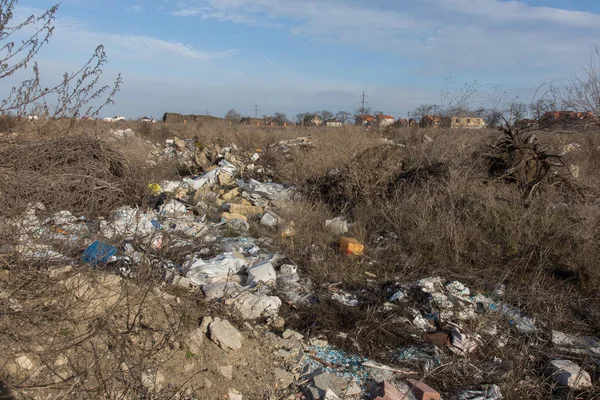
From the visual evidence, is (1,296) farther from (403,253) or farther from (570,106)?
(570,106)

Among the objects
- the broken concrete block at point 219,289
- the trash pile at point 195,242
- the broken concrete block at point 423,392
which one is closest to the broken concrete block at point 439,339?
the broken concrete block at point 423,392

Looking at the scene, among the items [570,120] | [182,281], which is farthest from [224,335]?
[570,120]

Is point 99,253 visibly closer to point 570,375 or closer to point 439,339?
point 439,339

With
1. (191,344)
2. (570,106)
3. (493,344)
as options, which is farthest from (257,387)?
(570,106)

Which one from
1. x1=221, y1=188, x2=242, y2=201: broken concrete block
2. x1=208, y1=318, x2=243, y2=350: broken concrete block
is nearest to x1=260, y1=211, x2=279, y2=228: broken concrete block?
x1=221, y1=188, x2=242, y2=201: broken concrete block

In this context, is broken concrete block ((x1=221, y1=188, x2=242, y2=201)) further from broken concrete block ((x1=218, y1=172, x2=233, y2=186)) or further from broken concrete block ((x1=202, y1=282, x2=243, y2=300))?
broken concrete block ((x1=202, y1=282, x2=243, y2=300))

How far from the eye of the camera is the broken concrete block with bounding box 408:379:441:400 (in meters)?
2.74

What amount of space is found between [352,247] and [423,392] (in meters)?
2.32

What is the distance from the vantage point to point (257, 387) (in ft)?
9.05

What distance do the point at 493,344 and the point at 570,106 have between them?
315 inches

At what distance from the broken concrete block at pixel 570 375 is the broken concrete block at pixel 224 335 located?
2146 millimetres

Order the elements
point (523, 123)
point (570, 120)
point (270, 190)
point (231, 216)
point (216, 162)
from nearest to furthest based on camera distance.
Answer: point (231, 216) → point (270, 190) → point (523, 123) → point (570, 120) → point (216, 162)

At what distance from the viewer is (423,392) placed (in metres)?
2.76

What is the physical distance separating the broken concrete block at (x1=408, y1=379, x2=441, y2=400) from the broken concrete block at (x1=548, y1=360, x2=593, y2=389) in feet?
2.91
